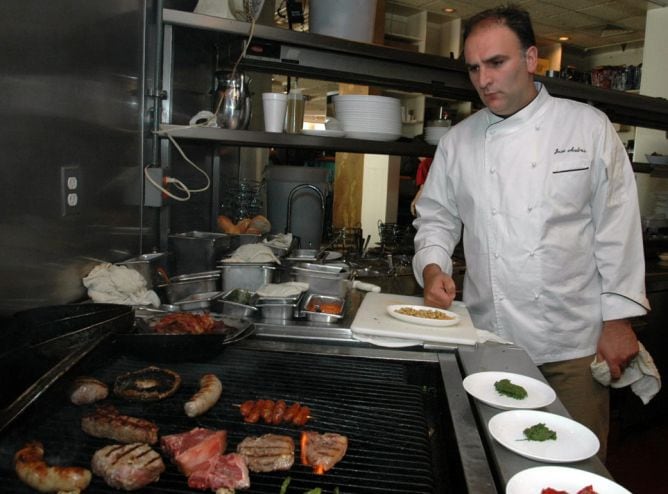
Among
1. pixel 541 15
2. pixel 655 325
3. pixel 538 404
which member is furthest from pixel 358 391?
pixel 541 15

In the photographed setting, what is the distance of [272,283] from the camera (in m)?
2.19

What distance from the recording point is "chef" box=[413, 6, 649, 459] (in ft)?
7.18

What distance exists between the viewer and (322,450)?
1.15 meters

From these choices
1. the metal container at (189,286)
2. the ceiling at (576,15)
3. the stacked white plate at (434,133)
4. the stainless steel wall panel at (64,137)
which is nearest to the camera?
the stainless steel wall panel at (64,137)

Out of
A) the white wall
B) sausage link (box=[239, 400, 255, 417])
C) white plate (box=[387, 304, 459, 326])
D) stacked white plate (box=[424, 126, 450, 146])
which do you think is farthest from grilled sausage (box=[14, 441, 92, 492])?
the white wall

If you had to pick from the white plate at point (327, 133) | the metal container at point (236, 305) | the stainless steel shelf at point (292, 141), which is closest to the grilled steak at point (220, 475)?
the metal container at point (236, 305)

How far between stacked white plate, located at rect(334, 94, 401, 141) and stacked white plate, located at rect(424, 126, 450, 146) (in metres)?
0.35

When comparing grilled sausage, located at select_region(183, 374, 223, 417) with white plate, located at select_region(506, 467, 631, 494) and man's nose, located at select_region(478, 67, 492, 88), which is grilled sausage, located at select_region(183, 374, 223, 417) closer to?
white plate, located at select_region(506, 467, 631, 494)

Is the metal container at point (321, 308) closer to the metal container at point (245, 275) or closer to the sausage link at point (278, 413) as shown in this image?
the metal container at point (245, 275)

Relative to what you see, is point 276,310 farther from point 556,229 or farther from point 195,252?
point 556,229

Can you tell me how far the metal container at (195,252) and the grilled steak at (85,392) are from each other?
3.62 ft

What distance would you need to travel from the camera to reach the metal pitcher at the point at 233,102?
2.41 metres

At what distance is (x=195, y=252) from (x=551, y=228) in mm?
1487

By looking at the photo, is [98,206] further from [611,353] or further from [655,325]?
[655,325]
